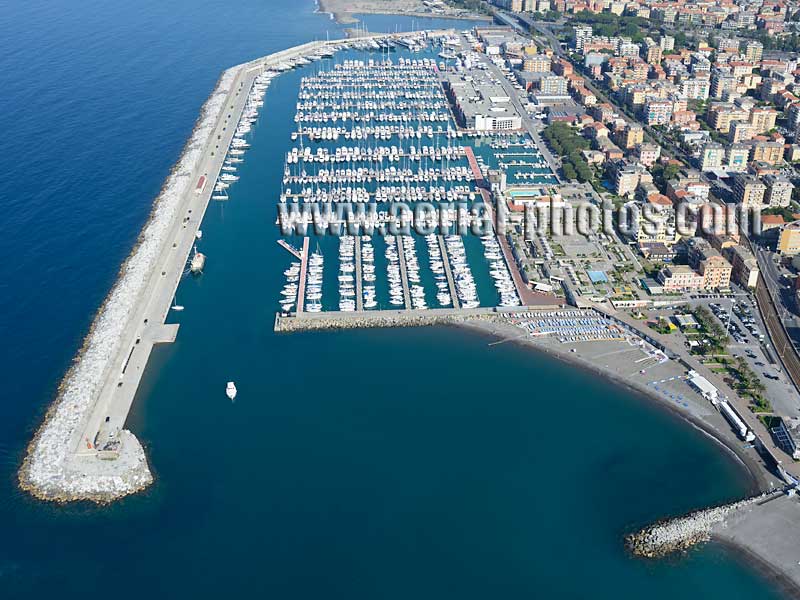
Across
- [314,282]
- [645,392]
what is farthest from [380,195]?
[645,392]

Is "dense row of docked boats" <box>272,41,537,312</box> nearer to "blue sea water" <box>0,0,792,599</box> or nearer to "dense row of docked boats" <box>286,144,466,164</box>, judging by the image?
"dense row of docked boats" <box>286,144,466,164</box>

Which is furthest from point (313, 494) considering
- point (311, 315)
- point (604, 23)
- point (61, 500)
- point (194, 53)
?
point (604, 23)

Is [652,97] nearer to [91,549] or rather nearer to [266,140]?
[266,140]

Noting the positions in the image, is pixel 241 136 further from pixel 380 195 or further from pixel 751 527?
pixel 751 527

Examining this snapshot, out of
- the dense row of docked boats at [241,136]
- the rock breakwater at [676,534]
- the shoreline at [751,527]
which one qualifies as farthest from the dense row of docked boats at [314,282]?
the rock breakwater at [676,534]

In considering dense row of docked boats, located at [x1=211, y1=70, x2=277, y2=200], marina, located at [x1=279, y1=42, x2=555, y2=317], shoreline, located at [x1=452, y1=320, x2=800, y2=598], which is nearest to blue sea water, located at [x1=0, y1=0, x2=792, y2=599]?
shoreline, located at [x1=452, y1=320, x2=800, y2=598]

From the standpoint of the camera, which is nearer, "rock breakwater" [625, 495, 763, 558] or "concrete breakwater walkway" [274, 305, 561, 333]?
"rock breakwater" [625, 495, 763, 558]

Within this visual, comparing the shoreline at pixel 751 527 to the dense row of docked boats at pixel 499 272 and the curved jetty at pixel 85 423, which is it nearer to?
the dense row of docked boats at pixel 499 272
